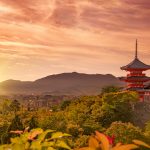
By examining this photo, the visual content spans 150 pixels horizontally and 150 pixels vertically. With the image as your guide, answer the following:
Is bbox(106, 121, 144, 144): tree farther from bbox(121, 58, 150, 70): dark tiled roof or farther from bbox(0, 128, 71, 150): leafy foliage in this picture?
bbox(121, 58, 150, 70): dark tiled roof

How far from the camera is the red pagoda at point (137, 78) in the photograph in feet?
271

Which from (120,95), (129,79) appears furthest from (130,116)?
(129,79)

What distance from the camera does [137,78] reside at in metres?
84.3

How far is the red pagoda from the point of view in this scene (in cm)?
8275

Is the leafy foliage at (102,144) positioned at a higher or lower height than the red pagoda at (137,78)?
lower

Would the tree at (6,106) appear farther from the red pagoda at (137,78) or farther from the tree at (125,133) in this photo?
the tree at (125,133)

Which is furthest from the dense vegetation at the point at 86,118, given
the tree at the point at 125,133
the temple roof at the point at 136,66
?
the temple roof at the point at 136,66

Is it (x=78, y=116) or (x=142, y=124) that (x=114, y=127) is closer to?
(x=78, y=116)

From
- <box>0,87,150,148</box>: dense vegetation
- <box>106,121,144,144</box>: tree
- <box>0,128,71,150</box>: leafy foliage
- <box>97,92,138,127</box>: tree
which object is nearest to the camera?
<box>0,128,71,150</box>: leafy foliage

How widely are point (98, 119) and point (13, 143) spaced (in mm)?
58150

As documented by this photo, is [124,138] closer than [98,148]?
No

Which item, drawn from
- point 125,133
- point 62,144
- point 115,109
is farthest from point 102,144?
point 115,109

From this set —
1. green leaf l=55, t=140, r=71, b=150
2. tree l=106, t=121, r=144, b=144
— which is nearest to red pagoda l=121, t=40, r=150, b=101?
tree l=106, t=121, r=144, b=144

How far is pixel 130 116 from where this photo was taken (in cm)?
6750
